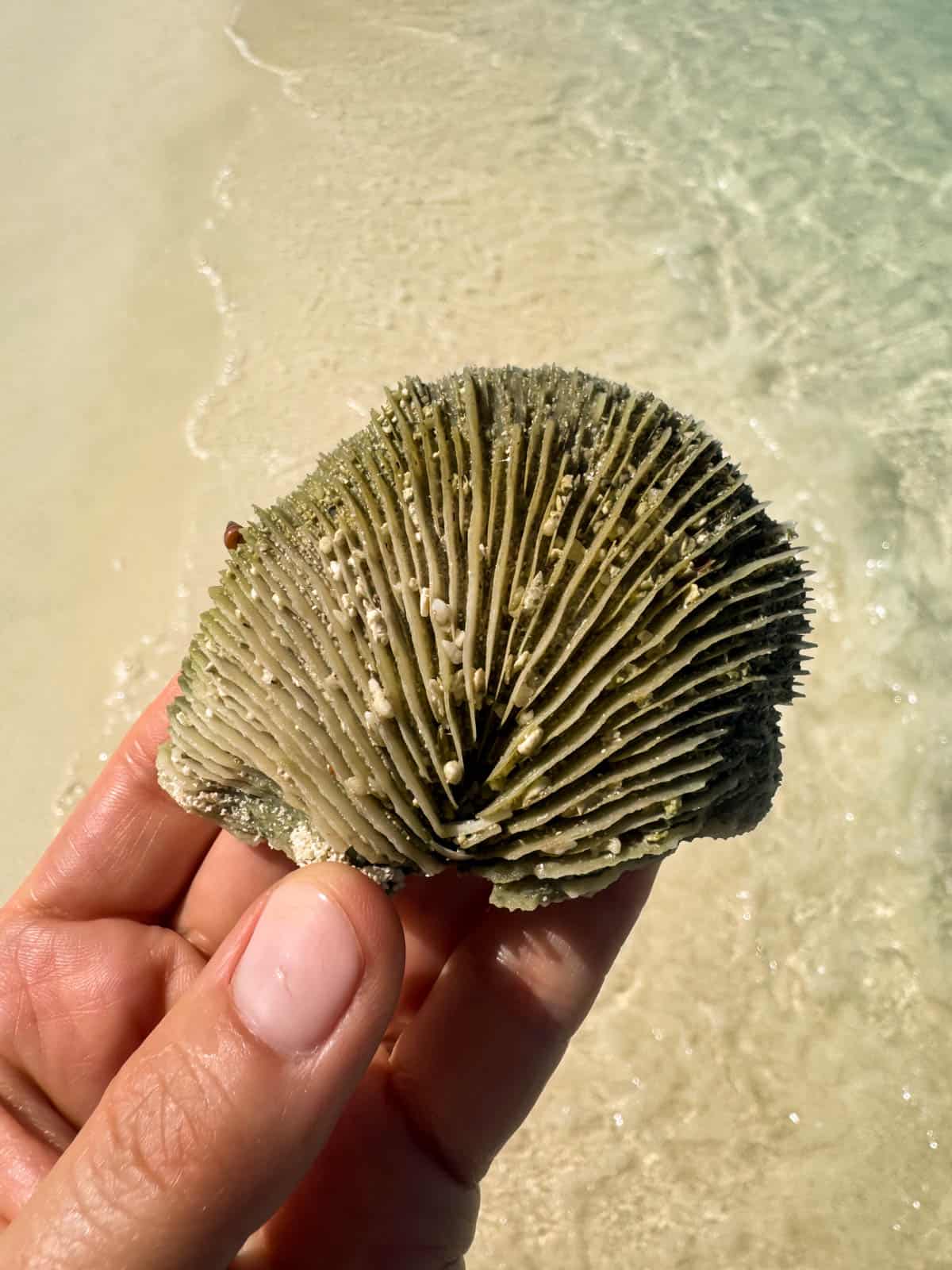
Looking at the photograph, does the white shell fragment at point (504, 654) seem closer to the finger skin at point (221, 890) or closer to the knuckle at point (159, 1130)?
the knuckle at point (159, 1130)

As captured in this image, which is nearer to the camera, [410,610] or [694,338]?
[410,610]

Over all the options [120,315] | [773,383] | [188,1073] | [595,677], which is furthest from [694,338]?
[188,1073]

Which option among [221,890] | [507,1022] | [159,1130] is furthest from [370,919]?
[221,890]

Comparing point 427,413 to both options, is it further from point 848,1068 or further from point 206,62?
point 206,62

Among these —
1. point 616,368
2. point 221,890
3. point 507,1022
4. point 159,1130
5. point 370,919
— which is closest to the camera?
point 159,1130

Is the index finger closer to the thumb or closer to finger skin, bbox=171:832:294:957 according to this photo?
finger skin, bbox=171:832:294:957

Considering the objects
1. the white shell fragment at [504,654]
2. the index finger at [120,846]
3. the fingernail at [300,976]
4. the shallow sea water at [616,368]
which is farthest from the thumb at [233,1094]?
the shallow sea water at [616,368]

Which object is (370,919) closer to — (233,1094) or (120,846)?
(233,1094)
